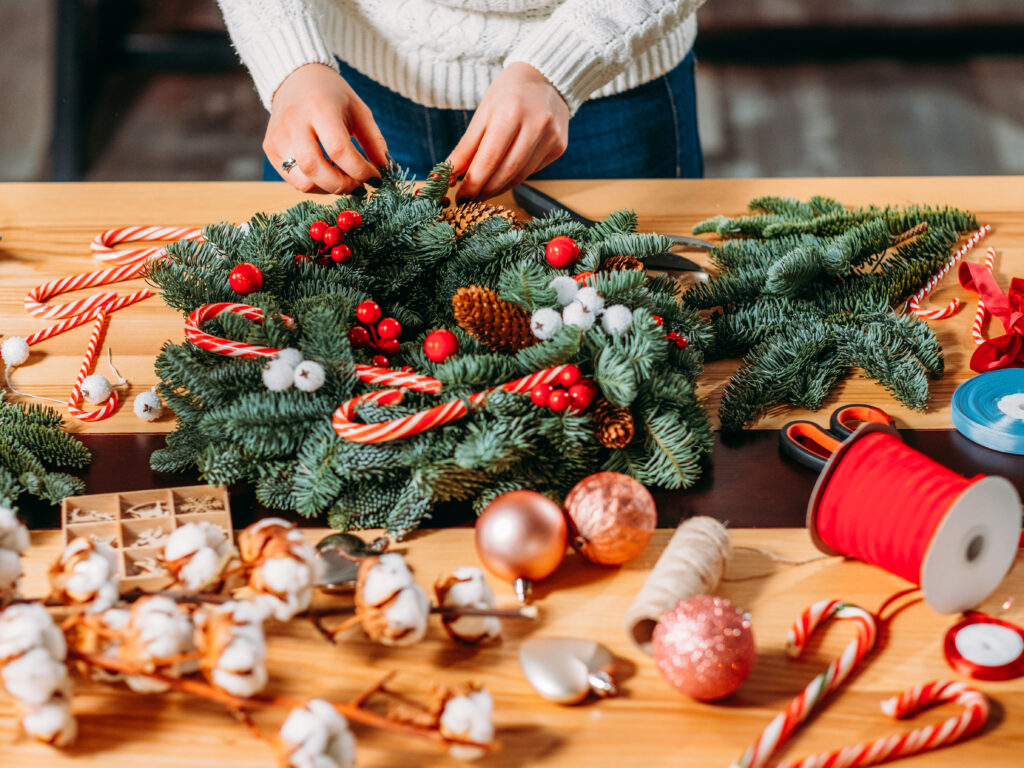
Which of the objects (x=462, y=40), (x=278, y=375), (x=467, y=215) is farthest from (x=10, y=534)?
(x=462, y=40)

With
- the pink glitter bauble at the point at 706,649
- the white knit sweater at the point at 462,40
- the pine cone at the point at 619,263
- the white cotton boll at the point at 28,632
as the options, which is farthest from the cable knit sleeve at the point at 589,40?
the white cotton boll at the point at 28,632

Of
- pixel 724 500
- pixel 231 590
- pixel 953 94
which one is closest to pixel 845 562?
pixel 724 500

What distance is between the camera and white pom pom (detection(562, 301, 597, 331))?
0.79m

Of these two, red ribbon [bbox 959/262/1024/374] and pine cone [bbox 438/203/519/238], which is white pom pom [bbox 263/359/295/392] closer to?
pine cone [bbox 438/203/519/238]

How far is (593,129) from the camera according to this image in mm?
1358

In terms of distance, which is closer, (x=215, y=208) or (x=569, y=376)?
(x=569, y=376)

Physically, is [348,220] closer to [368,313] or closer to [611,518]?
[368,313]

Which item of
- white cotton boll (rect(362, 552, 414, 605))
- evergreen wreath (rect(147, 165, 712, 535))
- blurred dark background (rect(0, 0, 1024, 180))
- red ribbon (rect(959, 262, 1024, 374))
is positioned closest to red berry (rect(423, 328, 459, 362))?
evergreen wreath (rect(147, 165, 712, 535))

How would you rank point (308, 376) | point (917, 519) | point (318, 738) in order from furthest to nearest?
1. point (308, 376)
2. point (917, 519)
3. point (318, 738)

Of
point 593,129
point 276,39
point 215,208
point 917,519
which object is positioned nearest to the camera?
point 917,519

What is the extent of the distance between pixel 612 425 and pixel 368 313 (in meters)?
0.25

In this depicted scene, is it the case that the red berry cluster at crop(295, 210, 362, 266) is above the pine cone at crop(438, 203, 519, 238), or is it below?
below

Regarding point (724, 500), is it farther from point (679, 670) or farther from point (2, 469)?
point (2, 469)

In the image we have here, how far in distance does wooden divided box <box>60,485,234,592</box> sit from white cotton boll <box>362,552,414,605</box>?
20cm
